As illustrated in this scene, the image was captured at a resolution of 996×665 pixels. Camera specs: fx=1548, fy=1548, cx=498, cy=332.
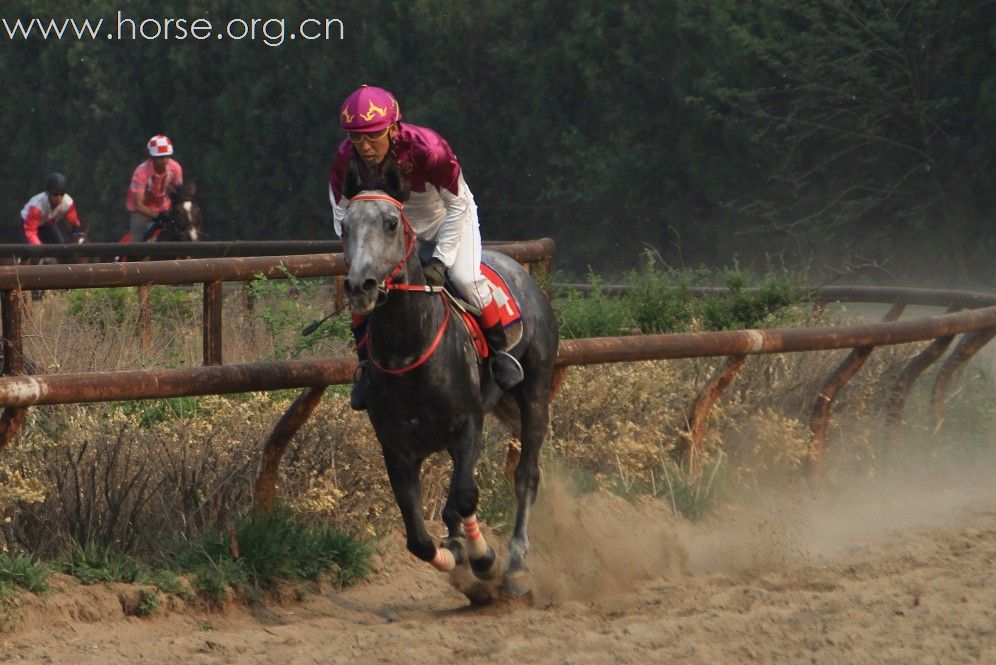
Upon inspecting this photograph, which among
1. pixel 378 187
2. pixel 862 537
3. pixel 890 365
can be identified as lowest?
pixel 862 537

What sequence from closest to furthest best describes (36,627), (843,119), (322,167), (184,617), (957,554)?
(36,627)
(184,617)
(957,554)
(843,119)
(322,167)

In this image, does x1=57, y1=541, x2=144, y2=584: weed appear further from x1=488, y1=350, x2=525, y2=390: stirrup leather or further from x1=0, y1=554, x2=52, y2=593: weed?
x1=488, y1=350, x2=525, y2=390: stirrup leather

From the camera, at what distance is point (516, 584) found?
6.56 metres

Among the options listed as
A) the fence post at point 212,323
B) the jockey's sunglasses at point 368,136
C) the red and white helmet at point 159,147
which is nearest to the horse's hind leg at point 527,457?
the jockey's sunglasses at point 368,136

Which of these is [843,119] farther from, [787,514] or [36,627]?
[36,627]

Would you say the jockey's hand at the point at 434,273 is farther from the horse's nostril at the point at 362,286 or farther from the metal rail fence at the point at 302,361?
the horse's nostril at the point at 362,286

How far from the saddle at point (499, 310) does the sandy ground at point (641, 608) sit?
2.99 feet

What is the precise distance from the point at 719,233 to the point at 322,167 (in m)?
8.19

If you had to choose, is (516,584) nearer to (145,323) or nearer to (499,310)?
(499,310)

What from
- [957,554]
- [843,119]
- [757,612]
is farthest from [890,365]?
[843,119]

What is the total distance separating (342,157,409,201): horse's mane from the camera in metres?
6.14

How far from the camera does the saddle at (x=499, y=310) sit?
6715 millimetres

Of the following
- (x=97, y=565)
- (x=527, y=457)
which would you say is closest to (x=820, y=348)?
(x=527, y=457)

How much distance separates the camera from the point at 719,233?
23.8 m
